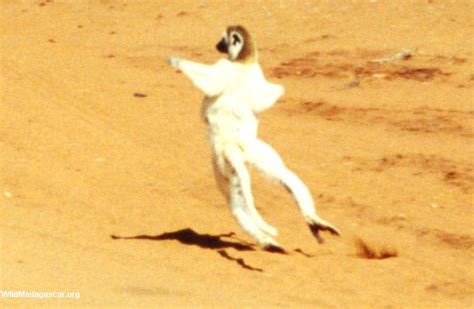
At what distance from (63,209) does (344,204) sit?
2517 mm

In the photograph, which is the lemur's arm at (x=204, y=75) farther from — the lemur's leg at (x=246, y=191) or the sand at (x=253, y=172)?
the sand at (x=253, y=172)

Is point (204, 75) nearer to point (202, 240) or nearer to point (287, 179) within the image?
point (287, 179)

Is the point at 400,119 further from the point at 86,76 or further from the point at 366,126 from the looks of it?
the point at 86,76

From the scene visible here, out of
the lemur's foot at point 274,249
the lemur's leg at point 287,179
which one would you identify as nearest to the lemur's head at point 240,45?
the lemur's leg at point 287,179

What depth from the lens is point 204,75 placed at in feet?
30.1

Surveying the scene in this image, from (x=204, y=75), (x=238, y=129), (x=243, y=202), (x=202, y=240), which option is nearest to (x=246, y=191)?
(x=243, y=202)

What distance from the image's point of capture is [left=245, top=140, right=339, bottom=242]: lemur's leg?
896 cm

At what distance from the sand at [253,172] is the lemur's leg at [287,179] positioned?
379 mm

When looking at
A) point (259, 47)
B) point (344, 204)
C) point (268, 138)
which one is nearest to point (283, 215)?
point (344, 204)

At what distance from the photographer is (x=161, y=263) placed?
29.7ft

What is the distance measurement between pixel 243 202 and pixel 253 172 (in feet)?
8.82

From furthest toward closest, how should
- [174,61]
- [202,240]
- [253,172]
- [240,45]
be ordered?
[253,172] < [202,240] < [240,45] < [174,61]

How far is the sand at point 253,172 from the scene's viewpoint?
28.6 ft

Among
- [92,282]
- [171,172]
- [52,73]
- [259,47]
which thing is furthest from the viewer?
[259,47]
